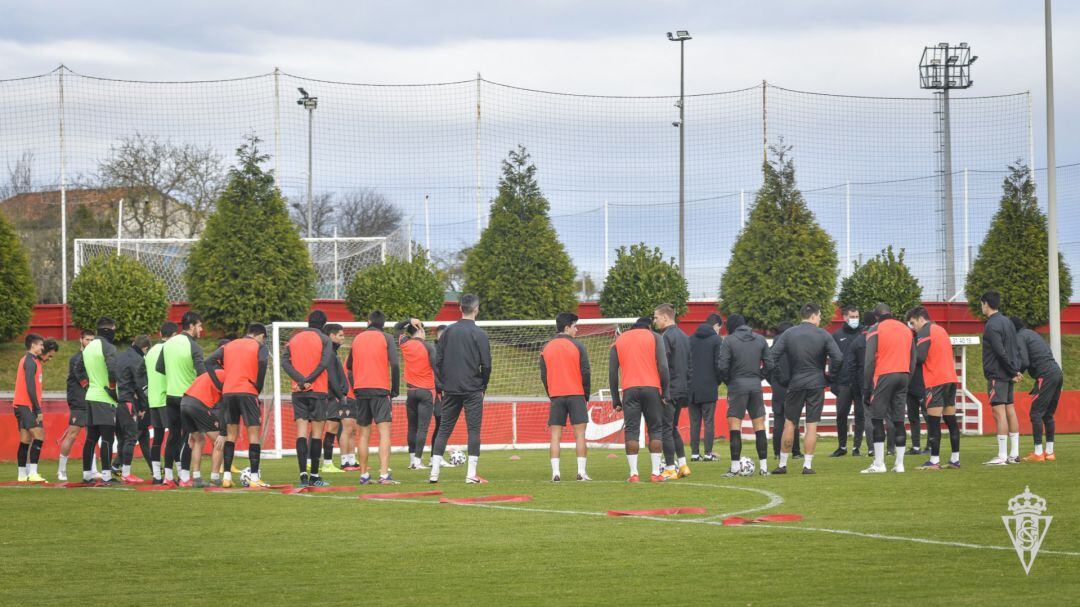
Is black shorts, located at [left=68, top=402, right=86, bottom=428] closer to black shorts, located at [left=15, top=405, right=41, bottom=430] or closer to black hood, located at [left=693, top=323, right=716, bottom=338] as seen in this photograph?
black shorts, located at [left=15, top=405, right=41, bottom=430]

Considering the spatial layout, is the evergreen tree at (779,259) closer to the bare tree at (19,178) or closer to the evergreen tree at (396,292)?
the evergreen tree at (396,292)

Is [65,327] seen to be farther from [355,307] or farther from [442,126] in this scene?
[442,126]

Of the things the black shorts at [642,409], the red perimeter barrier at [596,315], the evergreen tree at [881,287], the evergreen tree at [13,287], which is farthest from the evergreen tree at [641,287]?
the black shorts at [642,409]

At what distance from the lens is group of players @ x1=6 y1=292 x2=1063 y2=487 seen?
583 inches

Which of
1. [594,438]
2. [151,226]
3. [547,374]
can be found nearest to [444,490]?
[547,374]

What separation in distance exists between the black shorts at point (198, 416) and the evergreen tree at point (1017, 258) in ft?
82.4

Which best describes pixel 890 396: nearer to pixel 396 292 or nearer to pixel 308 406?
pixel 308 406

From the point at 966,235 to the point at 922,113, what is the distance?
167 inches

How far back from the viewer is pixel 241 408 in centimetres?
1461

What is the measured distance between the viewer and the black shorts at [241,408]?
47.8ft

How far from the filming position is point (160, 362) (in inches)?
607

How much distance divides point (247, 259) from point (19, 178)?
66.4ft

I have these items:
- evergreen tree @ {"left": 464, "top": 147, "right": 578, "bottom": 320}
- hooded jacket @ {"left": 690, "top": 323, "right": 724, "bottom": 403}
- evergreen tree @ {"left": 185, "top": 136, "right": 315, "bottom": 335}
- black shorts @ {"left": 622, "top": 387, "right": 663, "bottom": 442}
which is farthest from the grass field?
evergreen tree @ {"left": 464, "top": 147, "right": 578, "bottom": 320}

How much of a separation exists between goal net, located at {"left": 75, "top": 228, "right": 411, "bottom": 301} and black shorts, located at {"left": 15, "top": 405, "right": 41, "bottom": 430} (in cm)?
1725
